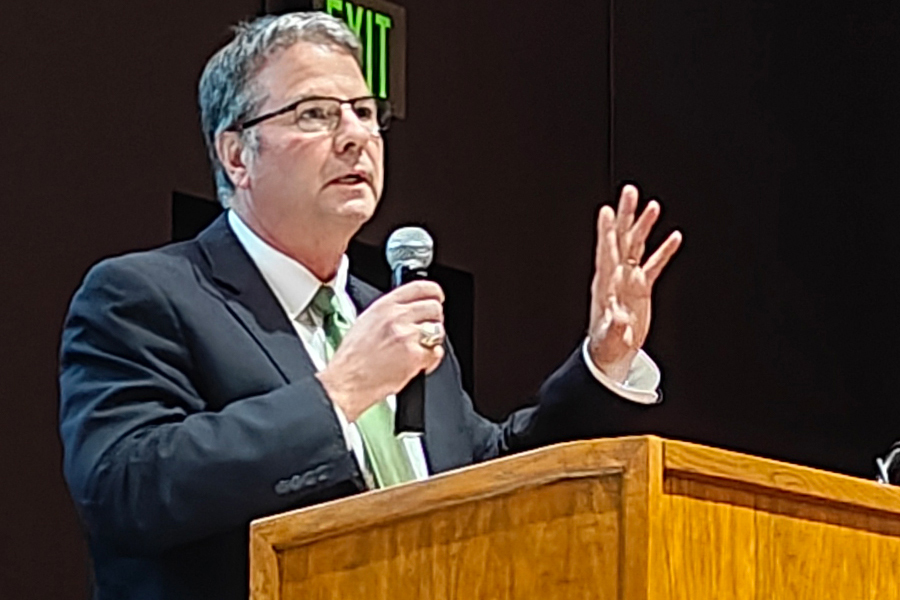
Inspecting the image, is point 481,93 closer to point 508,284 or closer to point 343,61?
point 508,284

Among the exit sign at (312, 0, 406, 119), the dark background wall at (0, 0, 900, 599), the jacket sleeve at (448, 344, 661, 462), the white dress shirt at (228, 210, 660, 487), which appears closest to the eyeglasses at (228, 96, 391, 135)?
the white dress shirt at (228, 210, 660, 487)

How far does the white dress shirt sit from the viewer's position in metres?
2.02

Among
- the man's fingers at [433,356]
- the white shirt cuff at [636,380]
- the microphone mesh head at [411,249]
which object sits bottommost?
the white shirt cuff at [636,380]

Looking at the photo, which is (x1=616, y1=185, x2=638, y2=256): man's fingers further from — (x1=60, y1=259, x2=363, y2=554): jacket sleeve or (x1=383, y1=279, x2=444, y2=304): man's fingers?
(x1=60, y1=259, x2=363, y2=554): jacket sleeve

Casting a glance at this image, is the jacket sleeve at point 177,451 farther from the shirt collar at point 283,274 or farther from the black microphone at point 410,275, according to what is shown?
the shirt collar at point 283,274

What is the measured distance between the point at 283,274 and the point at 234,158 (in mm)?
180

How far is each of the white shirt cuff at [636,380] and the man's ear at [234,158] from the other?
427mm

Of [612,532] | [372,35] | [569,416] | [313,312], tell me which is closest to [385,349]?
[313,312]

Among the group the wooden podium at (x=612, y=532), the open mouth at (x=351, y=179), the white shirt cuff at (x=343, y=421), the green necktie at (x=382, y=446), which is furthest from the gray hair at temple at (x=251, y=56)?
the wooden podium at (x=612, y=532)

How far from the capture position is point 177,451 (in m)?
1.74

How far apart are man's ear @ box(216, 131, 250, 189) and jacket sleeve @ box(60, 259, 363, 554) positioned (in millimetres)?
323

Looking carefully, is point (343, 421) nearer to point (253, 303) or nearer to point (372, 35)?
point (253, 303)

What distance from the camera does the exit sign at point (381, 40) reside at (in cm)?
317

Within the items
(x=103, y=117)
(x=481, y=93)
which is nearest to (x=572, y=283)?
(x=481, y=93)
